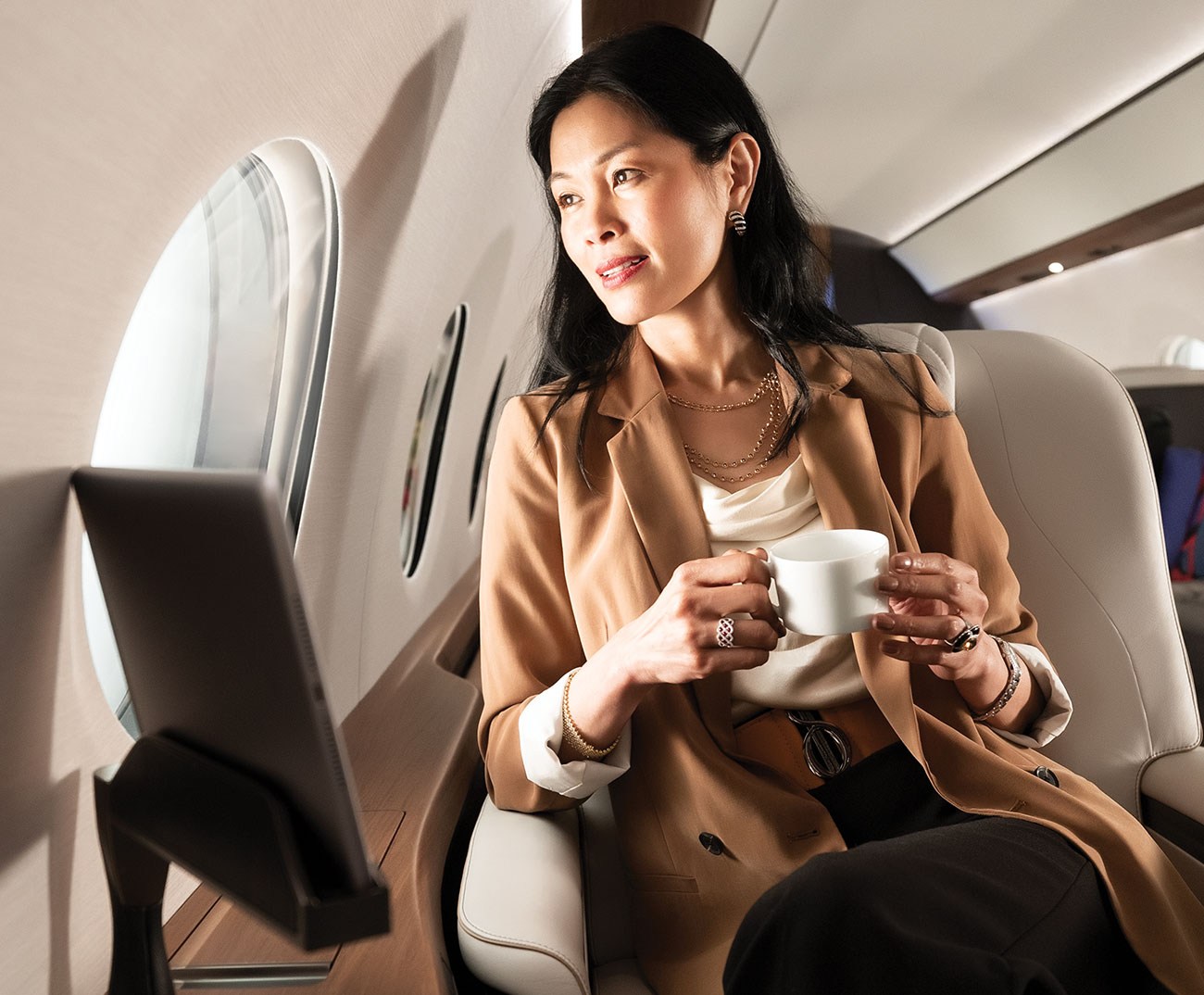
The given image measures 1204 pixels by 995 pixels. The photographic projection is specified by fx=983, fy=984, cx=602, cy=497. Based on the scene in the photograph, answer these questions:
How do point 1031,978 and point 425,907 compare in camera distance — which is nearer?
point 1031,978

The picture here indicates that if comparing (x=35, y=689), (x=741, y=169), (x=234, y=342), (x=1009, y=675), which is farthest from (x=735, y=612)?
(x=234, y=342)

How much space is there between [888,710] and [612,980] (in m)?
0.52

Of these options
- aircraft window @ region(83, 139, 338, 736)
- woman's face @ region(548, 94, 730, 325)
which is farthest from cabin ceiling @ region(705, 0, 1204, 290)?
aircraft window @ region(83, 139, 338, 736)

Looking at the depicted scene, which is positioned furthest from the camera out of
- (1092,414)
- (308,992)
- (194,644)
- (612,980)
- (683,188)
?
(1092,414)

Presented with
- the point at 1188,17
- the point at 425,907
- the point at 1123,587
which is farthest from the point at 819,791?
A: the point at 1188,17

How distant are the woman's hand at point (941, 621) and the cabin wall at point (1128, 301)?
6.72ft

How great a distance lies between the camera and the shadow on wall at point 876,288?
562 cm

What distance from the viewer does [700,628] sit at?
1127 mm

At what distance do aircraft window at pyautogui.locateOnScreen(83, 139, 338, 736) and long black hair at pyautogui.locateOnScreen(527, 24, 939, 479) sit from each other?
405 millimetres

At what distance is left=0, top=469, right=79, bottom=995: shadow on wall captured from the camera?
0.85 meters

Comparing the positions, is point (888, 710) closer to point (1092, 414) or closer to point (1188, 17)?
point (1092, 414)

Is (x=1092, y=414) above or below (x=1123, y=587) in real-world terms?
above

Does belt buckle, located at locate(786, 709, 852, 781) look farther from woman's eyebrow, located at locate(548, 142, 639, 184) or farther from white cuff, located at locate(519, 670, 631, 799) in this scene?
woman's eyebrow, located at locate(548, 142, 639, 184)

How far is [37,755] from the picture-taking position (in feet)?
3.06
